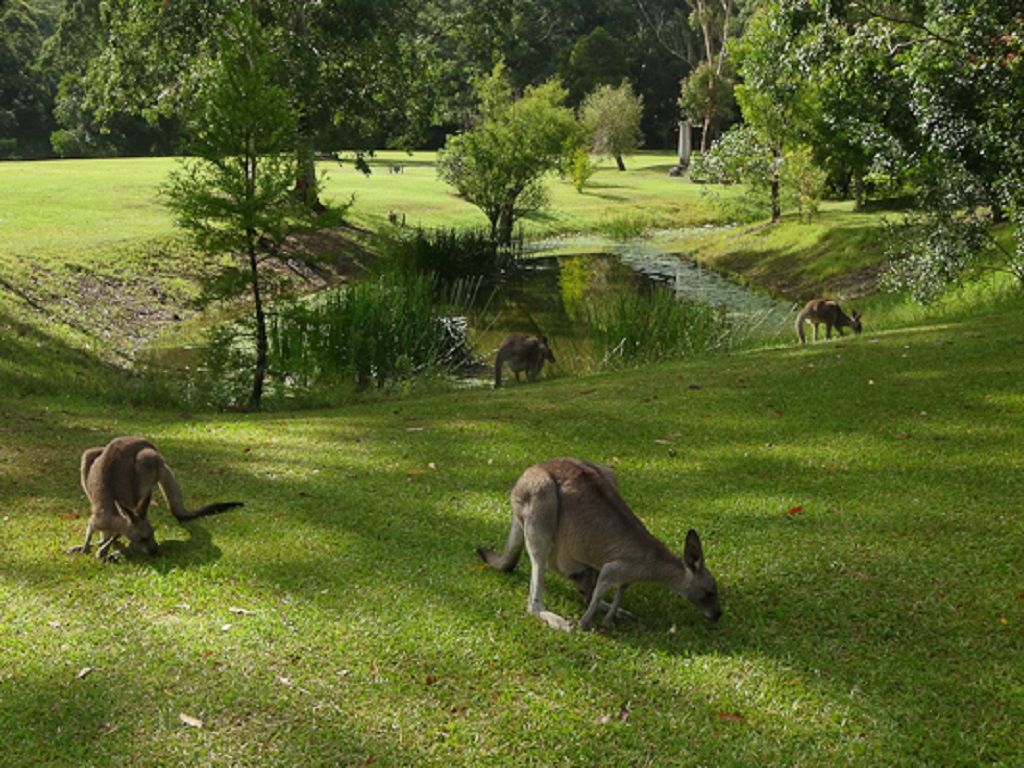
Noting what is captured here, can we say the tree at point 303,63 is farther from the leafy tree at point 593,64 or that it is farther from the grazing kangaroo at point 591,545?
the leafy tree at point 593,64

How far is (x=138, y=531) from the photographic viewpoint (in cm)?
620

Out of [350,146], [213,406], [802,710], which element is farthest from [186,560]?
[350,146]

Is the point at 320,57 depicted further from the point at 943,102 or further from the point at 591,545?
the point at 591,545

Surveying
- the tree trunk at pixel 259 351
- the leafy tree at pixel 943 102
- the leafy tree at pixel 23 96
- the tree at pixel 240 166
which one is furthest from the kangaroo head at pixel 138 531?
the leafy tree at pixel 23 96

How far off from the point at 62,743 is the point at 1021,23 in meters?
15.4

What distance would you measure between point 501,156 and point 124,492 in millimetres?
34736

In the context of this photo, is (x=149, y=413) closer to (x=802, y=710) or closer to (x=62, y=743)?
(x=62, y=743)

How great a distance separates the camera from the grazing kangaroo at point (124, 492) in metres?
6.22

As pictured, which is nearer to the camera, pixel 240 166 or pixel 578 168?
pixel 240 166

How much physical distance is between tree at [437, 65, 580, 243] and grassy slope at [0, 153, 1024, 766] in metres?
29.3

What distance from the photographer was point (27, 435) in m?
9.59

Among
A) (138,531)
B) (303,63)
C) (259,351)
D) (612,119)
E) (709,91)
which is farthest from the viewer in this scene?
(709,91)

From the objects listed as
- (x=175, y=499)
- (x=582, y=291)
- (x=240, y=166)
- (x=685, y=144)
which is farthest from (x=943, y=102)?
(x=685, y=144)

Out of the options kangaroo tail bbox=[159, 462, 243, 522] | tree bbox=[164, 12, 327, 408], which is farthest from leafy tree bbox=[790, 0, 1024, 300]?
kangaroo tail bbox=[159, 462, 243, 522]
